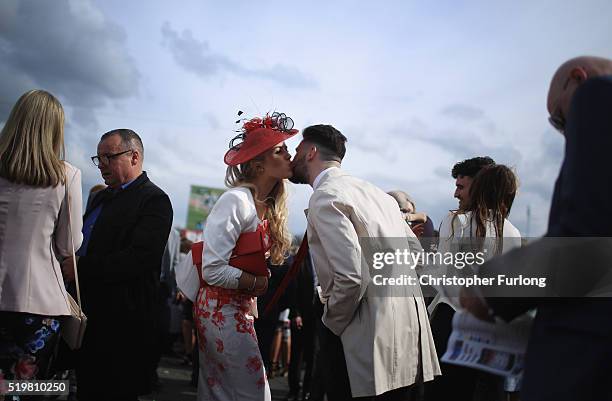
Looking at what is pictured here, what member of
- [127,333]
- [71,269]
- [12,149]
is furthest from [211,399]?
[12,149]

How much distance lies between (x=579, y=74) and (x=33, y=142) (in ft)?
8.05

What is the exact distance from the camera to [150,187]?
3717mm

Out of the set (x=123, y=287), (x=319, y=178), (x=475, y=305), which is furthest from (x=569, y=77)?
(x=123, y=287)

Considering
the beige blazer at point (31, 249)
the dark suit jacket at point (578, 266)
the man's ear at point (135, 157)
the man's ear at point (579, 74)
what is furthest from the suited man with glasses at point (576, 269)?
the man's ear at point (135, 157)

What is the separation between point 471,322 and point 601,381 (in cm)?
36

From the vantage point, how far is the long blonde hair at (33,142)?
2780mm

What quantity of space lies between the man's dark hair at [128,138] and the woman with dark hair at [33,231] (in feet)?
2.85

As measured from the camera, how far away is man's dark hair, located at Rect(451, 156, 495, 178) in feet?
14.3

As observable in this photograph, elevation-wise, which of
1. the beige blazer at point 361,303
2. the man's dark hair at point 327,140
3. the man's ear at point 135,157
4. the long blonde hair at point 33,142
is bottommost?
the beige blazer at point 361,303

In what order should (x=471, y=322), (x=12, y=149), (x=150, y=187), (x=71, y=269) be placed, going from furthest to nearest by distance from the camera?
1. (x=150, y=187)
2. (x=71, y=269)
3. (x=12, y=149)
4. (x=471, y=322)

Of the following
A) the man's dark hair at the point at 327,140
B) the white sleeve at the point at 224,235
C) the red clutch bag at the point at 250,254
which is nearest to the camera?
the white sleeve at the point at 224,235

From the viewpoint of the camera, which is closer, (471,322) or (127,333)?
(471,322)

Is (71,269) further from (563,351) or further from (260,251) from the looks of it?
(563,351)

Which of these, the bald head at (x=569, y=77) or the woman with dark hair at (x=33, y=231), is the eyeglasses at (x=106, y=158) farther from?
the bald head at (x=569, y=77)
